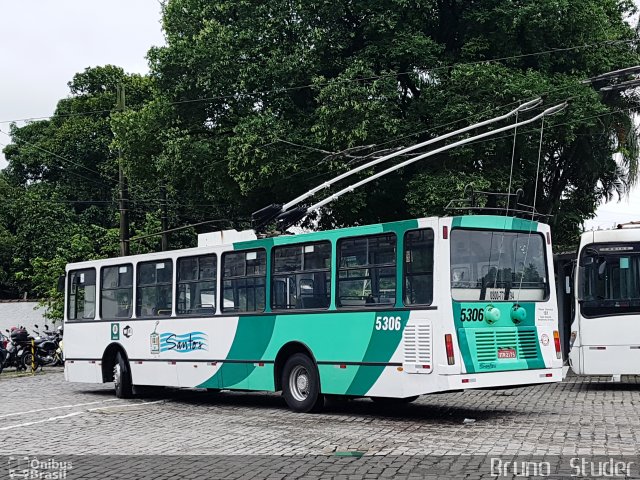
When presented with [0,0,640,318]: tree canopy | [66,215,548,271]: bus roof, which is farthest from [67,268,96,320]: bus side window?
[0,0,640,318]: tree canopy

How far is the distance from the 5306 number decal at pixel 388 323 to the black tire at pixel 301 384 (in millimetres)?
1598

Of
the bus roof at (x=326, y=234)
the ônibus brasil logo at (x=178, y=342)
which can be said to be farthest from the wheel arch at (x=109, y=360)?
the bus roof at (x=326, y=234)

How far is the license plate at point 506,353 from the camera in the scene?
45.7 feet

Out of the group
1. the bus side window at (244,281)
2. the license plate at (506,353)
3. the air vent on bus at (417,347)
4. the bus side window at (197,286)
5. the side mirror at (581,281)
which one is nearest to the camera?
the air vent on bus at (417,347)

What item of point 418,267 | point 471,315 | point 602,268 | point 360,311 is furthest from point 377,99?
point 471,315

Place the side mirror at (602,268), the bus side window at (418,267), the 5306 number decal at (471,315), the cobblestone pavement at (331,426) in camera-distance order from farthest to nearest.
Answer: the side mirror at (602,268) < the bus side window at (418,267) < the 5306 number decal at (471,315) < the cobblestone pavement at (331,426)

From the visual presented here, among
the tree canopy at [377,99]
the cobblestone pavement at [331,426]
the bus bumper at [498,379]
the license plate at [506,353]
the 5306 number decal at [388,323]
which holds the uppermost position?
the tree canopy at [377,99]

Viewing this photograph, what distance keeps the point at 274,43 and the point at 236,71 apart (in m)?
1.45

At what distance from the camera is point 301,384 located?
15.7 meters

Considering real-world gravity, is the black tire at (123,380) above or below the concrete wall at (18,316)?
below

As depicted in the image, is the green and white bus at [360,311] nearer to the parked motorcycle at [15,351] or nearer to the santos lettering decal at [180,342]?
the santos lettering decal at [180,342]

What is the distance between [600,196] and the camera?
115 ft

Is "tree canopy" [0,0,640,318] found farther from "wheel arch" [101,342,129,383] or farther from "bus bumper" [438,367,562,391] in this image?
"bus bumper" [438,367,562,391]

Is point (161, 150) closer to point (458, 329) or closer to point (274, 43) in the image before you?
point (274, 43)
